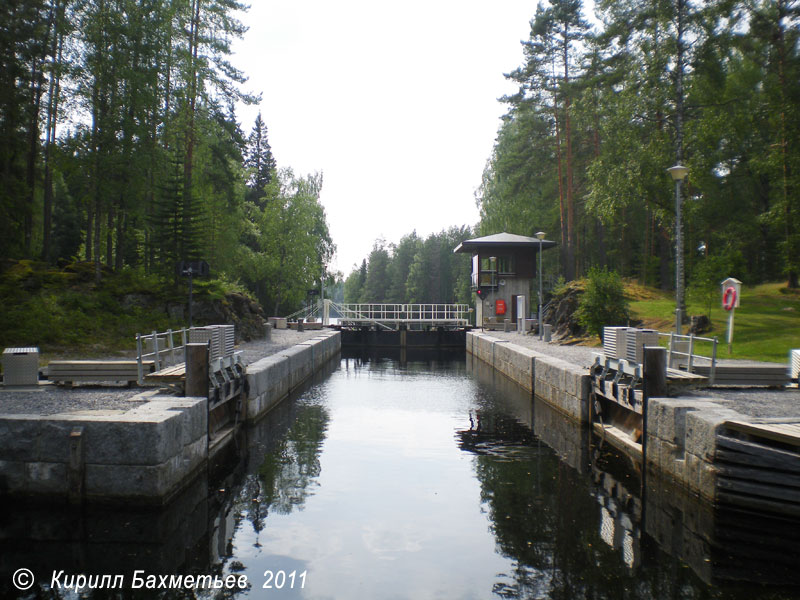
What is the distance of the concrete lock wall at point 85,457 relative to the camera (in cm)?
684

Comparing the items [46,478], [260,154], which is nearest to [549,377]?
[46,478]

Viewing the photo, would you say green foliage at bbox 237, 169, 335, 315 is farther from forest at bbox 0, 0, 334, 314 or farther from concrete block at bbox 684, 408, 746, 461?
concrete block at bbox 684, 408, 746, 461

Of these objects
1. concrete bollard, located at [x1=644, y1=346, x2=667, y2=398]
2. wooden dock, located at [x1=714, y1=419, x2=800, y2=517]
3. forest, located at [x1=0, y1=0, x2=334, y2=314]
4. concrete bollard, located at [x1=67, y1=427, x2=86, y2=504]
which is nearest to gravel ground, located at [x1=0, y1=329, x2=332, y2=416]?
concrete bollard, located at [x1=67, y1=427, x2=86, y2=504]

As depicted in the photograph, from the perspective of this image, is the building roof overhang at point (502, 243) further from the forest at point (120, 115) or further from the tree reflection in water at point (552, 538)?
the tree reflection in water at point (552, 538)

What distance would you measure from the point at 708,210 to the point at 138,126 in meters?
28.4

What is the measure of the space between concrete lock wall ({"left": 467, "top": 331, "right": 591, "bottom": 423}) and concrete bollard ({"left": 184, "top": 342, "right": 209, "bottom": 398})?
7.37 metres

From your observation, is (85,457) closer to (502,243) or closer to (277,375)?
(277,375)

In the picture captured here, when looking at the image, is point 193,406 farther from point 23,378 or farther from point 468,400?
point 468,400

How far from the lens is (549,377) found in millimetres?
15008

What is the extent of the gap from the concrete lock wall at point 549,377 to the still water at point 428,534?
1783mm

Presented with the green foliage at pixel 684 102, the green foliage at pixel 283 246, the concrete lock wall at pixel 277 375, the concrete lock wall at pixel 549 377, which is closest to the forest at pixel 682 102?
the green foliage at pixel 684 102

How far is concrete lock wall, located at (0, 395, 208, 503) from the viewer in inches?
269

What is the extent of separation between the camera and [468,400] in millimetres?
16531

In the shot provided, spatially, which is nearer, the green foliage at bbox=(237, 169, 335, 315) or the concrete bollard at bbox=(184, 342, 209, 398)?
the concrete bollard at bbox=(184, 342, 209, 398)
